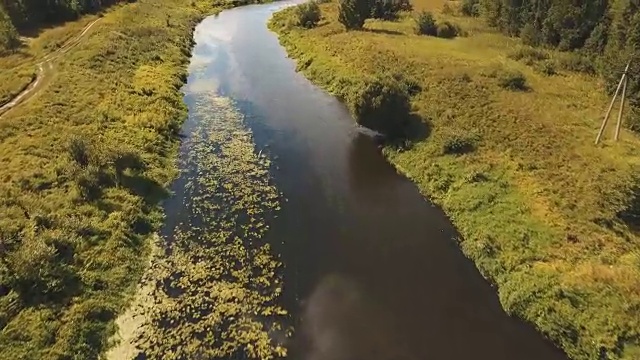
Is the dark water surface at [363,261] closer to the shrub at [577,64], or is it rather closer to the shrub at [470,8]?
the shrub at [577,64]

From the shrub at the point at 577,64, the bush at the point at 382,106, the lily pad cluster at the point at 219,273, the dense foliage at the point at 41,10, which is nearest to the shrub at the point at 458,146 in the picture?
the bush at the point at 382,106

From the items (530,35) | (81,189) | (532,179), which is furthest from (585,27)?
(81,189)

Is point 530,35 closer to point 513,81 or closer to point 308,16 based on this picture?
point 513,81

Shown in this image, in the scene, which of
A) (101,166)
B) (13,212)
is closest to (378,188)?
(101,166)

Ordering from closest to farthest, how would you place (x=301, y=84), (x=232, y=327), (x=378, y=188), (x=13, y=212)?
(x=232, y=327) → (x=13, y=212) → (x=378, y=188) → (x=301, y=84)

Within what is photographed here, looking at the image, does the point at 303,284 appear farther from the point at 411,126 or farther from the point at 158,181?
the point at 411,126

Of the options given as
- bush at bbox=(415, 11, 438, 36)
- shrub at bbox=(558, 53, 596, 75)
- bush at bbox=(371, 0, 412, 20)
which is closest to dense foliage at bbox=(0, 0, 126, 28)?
bush at bbox=(371, 0, 412, 20)
